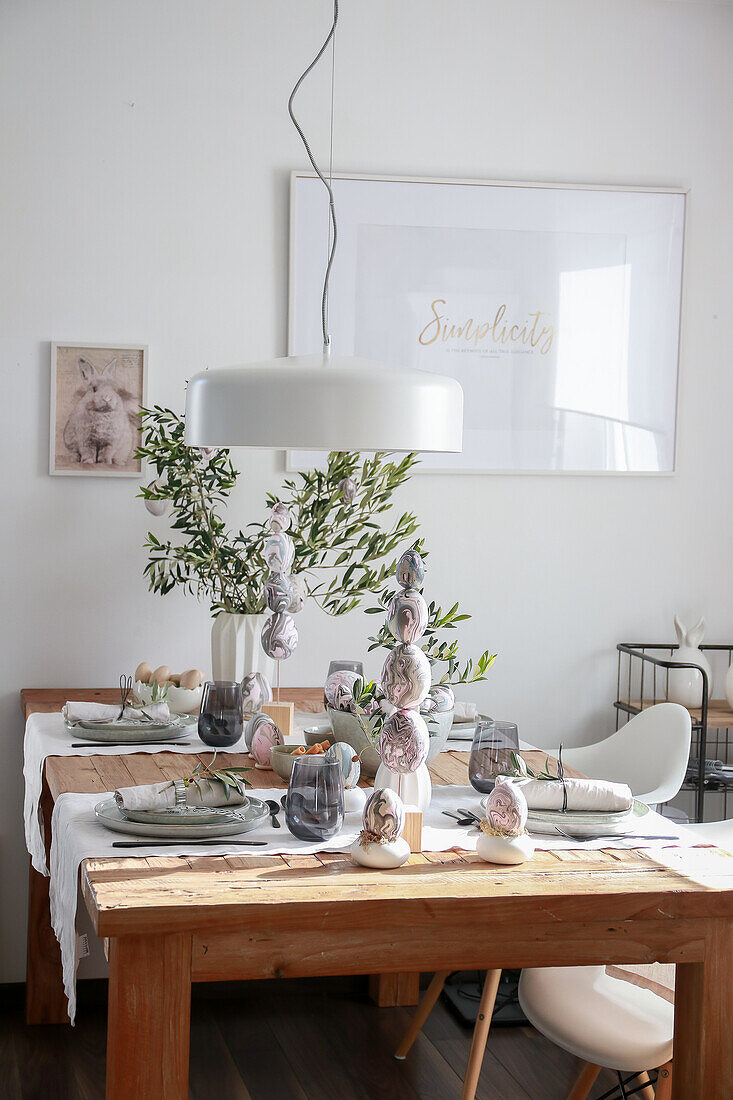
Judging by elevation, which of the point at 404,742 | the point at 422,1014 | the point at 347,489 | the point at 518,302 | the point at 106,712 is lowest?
the point at 422,1014

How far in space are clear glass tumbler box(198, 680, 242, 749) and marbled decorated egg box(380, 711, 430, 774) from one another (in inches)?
22.8

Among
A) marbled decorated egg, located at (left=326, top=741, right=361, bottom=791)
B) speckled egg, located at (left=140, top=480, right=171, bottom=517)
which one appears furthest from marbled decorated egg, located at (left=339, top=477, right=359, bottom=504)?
marbled decorated egg, located at (left=326, top=741, right=361, bottom=791)

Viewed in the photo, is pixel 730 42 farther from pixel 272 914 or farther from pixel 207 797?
pixel 272 914

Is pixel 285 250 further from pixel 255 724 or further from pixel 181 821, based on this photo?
pixel 181 821

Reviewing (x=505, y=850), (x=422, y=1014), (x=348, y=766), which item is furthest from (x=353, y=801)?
(x=422, y=1014)

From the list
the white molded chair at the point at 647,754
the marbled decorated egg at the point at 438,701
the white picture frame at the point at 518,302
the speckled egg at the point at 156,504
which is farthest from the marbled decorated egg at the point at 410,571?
the white picture frame at the point at 518,302

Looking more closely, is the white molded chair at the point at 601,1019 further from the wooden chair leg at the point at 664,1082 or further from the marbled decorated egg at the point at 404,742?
A: the marbled decorated egg at the point at 404,742

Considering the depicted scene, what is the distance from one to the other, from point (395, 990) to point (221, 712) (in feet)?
3.78

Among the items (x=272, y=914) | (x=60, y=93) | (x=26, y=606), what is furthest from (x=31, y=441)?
(x=272, y=914)

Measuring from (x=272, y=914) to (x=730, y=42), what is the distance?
115 inches

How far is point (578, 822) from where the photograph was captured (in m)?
1.97

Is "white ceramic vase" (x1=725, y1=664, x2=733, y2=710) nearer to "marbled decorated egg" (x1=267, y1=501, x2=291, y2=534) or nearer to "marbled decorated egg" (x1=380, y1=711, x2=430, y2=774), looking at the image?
"marbled decorated egg" (x1=267, y1=501, x2=291, y2=534)

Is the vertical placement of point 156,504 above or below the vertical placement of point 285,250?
below

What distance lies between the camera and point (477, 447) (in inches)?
132
